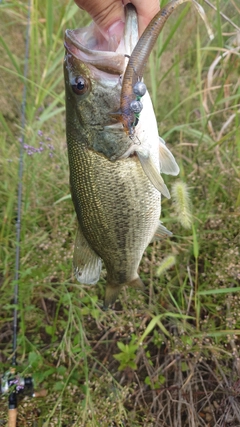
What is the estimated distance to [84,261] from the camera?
152 centimetres

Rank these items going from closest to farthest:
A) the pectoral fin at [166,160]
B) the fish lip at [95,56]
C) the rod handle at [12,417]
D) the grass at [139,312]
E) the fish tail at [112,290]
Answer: the fish lip at [95,56]
the pectoral fin at [166,160]
the fish tail at [112,290]
the rod handle at [12,417]
the grass at [139,312]

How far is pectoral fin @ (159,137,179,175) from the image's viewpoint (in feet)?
4.65

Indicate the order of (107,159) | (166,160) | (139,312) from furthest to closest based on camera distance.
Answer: (139,312)
(166,160)
(107,159)

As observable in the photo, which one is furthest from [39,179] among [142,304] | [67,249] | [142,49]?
[142,49]

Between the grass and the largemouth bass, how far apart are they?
45cm

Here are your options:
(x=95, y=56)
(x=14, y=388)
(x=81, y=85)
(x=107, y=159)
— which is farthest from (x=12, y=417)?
(x=95, y=56)

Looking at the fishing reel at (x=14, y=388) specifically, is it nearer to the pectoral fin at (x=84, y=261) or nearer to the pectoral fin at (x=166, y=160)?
the pectoral fin at (x=84, y=261)

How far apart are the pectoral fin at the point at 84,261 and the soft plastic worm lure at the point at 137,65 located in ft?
1.96

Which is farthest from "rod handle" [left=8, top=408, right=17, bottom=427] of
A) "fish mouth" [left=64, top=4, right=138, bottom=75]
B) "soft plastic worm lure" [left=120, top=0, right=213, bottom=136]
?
"fish mouth" [left=64, top=4, right=138, bottom=75]

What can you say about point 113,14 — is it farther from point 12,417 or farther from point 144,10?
point 12,417

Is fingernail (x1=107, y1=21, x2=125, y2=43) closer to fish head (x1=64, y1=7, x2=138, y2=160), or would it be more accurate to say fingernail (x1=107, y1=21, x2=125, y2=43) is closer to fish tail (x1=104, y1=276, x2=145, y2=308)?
fish head (x1=64, y1=7, x2=138, y2=160)

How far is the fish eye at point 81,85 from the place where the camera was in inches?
46.4

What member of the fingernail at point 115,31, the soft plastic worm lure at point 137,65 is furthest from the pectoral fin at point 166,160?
the fingernail at point 115,31

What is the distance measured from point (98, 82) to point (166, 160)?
0.44 metres
